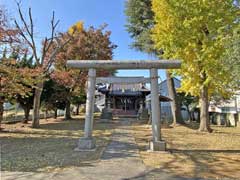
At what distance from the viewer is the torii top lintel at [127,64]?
395 inches

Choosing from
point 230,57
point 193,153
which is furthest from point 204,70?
point 193,153

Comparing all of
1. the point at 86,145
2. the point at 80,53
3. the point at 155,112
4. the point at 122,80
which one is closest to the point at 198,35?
the point at 122,80

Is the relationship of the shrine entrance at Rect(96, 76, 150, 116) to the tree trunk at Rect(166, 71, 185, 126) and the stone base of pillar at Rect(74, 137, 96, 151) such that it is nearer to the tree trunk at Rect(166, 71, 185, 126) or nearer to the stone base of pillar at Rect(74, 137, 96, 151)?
the tree trunk at Rect(166, 71, 185, 126)

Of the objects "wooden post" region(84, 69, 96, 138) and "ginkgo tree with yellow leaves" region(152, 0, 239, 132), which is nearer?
"wooden post" region(84, 69, 96, 138)

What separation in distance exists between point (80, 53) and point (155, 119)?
51.2 ft

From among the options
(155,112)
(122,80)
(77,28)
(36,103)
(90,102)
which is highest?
(77,28)

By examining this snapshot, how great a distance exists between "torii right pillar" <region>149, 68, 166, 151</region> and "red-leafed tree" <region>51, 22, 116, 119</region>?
47.1 feet

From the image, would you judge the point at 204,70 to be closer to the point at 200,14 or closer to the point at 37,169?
the point at 200,14

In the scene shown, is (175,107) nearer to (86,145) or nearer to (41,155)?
(86,145)

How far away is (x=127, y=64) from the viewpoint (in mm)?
10109

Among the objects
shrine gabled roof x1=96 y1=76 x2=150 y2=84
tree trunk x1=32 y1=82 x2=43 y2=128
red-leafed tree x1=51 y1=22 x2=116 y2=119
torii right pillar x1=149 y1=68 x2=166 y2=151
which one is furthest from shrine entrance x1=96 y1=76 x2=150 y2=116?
torii right pillar x1=149 y1=68 x2=166 y2=151

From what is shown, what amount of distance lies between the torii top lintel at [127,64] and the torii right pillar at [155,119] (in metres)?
0.32

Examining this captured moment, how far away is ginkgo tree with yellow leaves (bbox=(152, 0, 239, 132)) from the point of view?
14297mm

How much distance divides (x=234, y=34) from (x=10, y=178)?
12.6 metres
